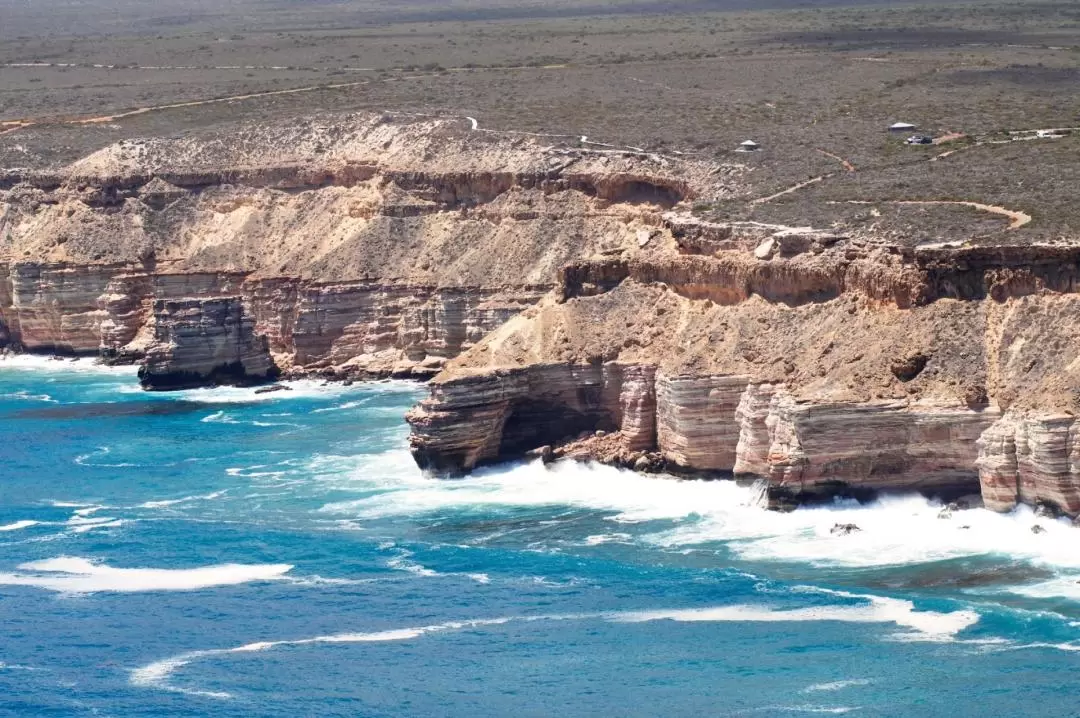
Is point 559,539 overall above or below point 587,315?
below

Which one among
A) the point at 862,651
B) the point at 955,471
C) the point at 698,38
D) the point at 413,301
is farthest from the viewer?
the point at 698,38

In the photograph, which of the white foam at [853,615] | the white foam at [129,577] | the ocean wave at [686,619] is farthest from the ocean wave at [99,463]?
the white foam at [853,615]

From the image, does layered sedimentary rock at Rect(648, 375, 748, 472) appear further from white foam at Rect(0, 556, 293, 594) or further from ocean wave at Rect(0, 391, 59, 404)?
ocean wave at Rect(0, 391, 59, 404)

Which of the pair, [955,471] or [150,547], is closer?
[955,471]

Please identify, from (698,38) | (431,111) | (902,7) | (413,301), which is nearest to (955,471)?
(413,301)

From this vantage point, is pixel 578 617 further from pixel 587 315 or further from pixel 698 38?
pixel 698 38

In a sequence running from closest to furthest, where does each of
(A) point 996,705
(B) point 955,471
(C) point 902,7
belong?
(A) point 996,705, (B) point 955,471, (C) point 902,7

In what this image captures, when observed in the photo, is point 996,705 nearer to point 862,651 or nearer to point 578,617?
point 862,651
